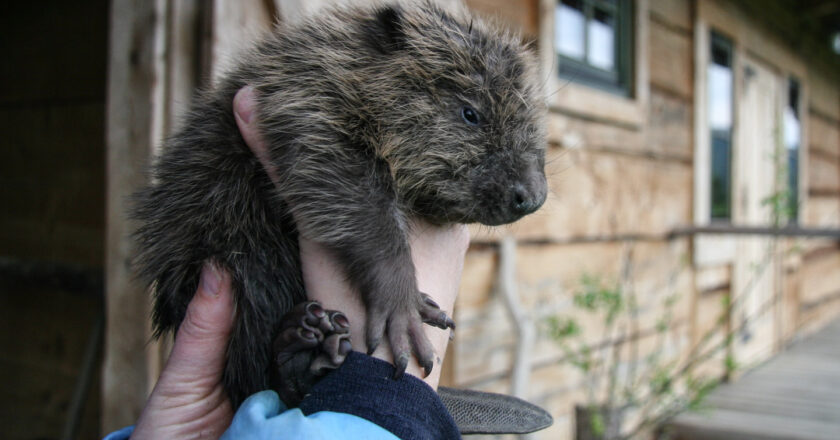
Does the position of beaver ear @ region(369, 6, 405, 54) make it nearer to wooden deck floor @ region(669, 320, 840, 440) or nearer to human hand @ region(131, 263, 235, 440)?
human hand @ region(131, 263, 235, 440)

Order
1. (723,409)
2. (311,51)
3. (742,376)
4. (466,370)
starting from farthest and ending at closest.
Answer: (742,376), (723,409), (466,370), (311,51)

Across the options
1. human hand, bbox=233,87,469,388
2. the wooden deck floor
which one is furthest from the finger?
the wooden deck floor

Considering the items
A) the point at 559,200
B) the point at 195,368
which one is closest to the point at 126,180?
the point at 195,368

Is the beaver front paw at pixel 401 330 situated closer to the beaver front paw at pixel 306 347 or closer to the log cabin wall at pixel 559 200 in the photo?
the beaver front paw at pixel 306 347

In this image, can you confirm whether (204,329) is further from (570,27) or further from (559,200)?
Result: (570,27)

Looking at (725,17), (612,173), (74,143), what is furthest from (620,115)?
(74,143)

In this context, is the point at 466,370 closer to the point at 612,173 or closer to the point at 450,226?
the point at 450,226
